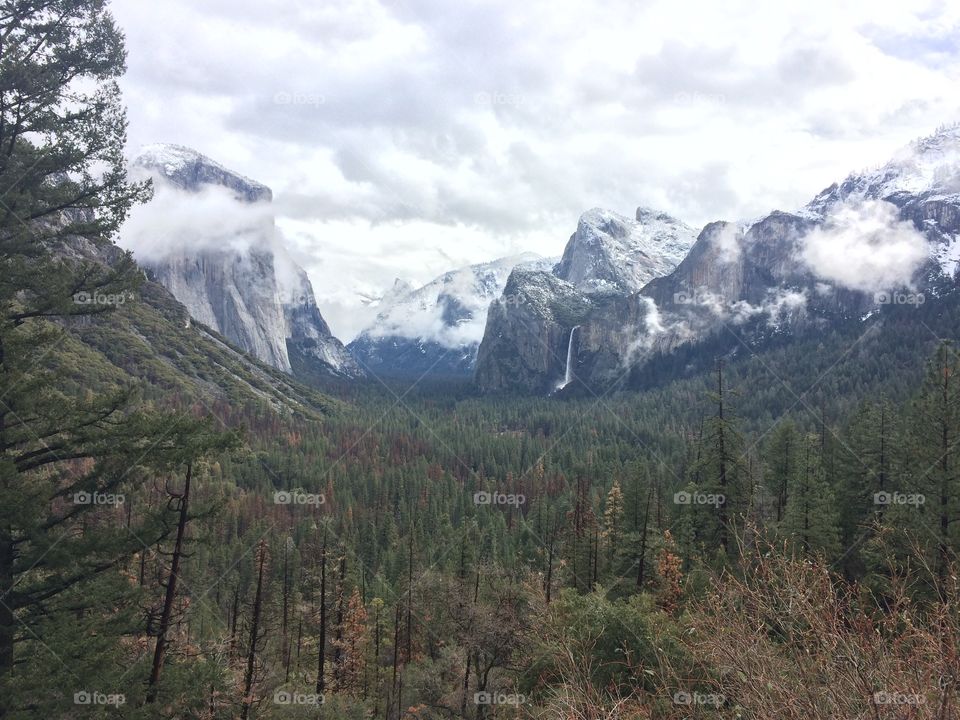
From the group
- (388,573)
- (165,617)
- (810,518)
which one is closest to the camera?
(165,617)

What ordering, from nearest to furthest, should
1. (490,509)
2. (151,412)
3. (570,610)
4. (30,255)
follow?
(30,255)
(151,412)
(570,610)
(490,509)

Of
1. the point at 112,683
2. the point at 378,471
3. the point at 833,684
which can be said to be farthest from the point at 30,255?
the point at 378,471

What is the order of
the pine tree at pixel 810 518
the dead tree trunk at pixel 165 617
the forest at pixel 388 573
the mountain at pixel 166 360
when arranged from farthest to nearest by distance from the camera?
the mountain at pixel 166 360, the pine tree at pixel 810 518, the dead tree trunk at pixel 165 617, the forest at pixel 388 573

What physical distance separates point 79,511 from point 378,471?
4043 inches

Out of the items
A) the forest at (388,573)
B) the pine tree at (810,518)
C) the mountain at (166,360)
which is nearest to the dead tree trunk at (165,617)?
the forest at (388,573)

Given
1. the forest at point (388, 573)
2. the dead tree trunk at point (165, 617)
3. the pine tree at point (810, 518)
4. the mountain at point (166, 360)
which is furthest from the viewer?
the mountain at point (166, 360)

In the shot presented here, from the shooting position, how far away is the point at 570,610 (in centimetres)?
2272

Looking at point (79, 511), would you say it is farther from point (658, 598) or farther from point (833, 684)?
point (658, 598)

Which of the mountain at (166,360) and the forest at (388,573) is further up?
the mountain at (166,360)

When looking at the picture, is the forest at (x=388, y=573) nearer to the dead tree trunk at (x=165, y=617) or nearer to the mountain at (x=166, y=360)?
the dead tree trunk at (x=165, y=617)

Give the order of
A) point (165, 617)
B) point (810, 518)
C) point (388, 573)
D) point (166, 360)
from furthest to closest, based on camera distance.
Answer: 1. point (166, 360)
2. point (388, 573)
3. point (810, 518)
4. point (165, 617)

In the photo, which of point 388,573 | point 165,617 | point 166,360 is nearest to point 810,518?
point 165,617

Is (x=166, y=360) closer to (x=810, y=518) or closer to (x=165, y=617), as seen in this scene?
→ (x=810, y=518)

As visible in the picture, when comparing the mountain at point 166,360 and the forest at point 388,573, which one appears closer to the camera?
the forest at point 388,573
